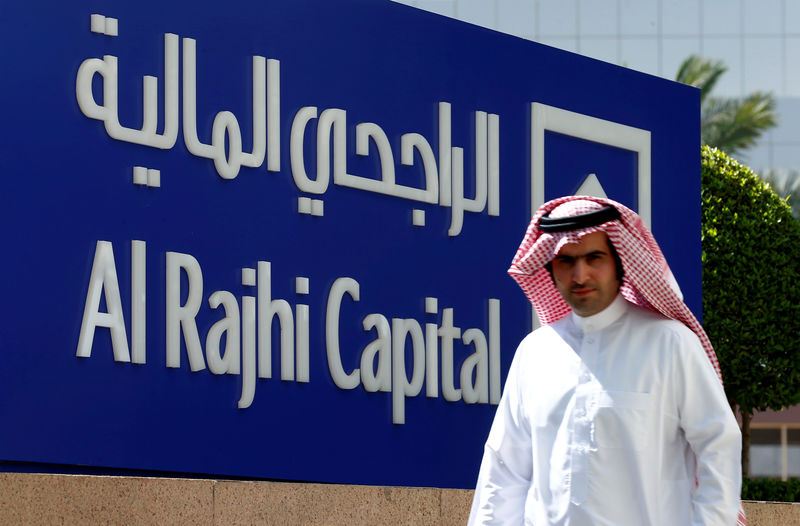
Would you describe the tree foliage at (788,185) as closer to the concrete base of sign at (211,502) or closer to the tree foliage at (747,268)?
the tree foliage at (747,268)

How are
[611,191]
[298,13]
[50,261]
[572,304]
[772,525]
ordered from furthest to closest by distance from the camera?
[611,191] < [772,525] < [298,13] < [50,261] < [572,304]

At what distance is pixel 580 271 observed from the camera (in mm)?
4070

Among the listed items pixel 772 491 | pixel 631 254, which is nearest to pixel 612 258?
pixel 631 254

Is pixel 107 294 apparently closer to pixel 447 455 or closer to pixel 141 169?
pixel 141 169

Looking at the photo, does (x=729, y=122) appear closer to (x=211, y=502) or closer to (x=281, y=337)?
(x=281, y=337)

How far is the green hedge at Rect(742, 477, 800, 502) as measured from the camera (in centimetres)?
1566

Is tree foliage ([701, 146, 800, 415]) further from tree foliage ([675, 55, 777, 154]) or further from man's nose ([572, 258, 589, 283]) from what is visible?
tree foliage ([675, 55, 777, 154])

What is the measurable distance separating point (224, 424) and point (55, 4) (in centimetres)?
196

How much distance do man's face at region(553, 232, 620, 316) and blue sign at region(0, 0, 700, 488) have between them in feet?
8.91

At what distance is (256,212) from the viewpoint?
689 centimetres

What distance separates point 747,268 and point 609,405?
11893 mm

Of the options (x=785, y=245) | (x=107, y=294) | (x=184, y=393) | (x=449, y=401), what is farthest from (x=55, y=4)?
(x=785, y=245)

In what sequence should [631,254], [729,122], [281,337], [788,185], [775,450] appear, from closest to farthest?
1. [631,254]
2. [281,337]
3. [729,122]
4. [788,185]
5. [775,450]

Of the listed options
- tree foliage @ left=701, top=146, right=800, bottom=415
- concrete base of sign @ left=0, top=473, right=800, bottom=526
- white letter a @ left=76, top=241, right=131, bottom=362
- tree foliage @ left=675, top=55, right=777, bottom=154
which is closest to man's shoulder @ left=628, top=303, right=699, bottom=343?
concrete base of sign @ left=0, top=473, right=800, bottom=526
